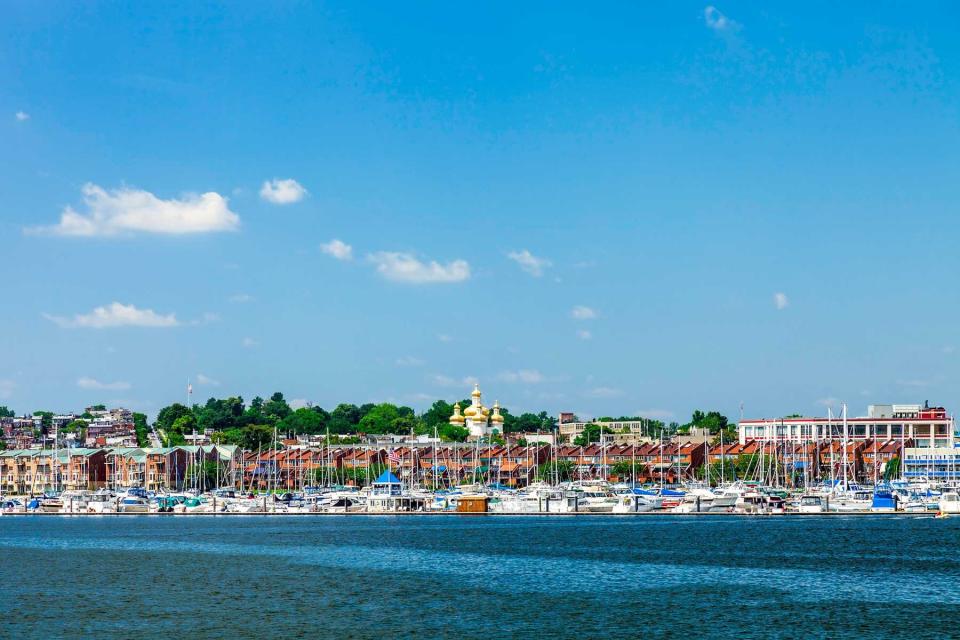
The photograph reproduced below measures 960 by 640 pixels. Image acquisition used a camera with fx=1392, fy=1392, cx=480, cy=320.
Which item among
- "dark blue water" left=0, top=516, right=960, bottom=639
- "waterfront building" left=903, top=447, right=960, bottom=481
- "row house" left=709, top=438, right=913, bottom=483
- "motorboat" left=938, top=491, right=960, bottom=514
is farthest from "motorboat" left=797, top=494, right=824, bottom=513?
"waterfront building" left=903, top=447, right=960, bottom=481

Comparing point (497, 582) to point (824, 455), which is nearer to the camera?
point (497, 582)

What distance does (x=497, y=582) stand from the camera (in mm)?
73438

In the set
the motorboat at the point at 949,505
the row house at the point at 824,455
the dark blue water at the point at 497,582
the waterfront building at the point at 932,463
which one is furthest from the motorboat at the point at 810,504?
the waterfront building at the point at 932,463

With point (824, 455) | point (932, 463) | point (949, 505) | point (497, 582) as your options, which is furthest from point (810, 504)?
point (497, 582)

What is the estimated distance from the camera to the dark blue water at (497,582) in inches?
2240

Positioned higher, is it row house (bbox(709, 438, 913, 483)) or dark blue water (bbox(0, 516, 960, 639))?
row house (bbox(709, 438, 913, 483))

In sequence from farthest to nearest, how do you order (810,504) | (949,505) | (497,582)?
(810,504)
(949,505)
(497,582)

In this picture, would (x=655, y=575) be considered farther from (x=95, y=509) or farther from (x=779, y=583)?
(x=95, y=509)

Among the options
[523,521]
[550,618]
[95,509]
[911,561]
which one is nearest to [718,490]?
[523,521]

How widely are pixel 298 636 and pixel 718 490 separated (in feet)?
322

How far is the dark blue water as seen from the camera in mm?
56906

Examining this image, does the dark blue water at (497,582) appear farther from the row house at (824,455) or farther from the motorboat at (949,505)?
the row house at (824,455)

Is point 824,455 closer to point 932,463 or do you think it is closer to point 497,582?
point 932,463

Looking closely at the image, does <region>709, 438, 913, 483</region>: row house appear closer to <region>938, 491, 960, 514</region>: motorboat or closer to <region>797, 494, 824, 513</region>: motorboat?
<region>797, 494, 824, 513</region>: motorboat
